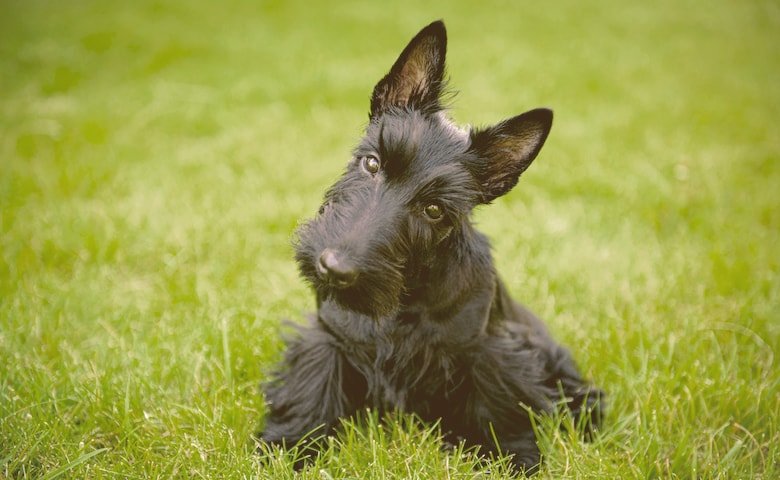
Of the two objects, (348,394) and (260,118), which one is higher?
(260,118)

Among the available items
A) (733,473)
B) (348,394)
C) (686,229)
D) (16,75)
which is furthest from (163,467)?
(16,75)

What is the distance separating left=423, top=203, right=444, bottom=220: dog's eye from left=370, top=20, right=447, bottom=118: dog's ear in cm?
47

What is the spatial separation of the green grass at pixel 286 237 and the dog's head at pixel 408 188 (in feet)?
2.36

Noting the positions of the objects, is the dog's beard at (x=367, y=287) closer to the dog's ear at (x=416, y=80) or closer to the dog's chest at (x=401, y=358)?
the dog's chest at (x=401, y=358)

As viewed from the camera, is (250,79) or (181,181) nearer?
(181,181)

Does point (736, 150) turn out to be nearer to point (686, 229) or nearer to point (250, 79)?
point (686, 229)

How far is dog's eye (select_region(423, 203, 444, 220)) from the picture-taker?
88.9 inches

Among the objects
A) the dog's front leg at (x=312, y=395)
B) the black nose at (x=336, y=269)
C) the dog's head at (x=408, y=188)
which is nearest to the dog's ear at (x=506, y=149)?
the dog's head at (x=408, y=188)

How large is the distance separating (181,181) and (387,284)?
345cm

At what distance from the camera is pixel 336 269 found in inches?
78.3

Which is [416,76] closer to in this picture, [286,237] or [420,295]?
[420,295]

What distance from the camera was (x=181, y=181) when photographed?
16.5 feet

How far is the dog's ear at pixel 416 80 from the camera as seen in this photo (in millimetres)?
2373

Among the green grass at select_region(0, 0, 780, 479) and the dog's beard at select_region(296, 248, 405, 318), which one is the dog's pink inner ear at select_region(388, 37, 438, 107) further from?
the green grass at select_region(0, 0, 780, 479)
